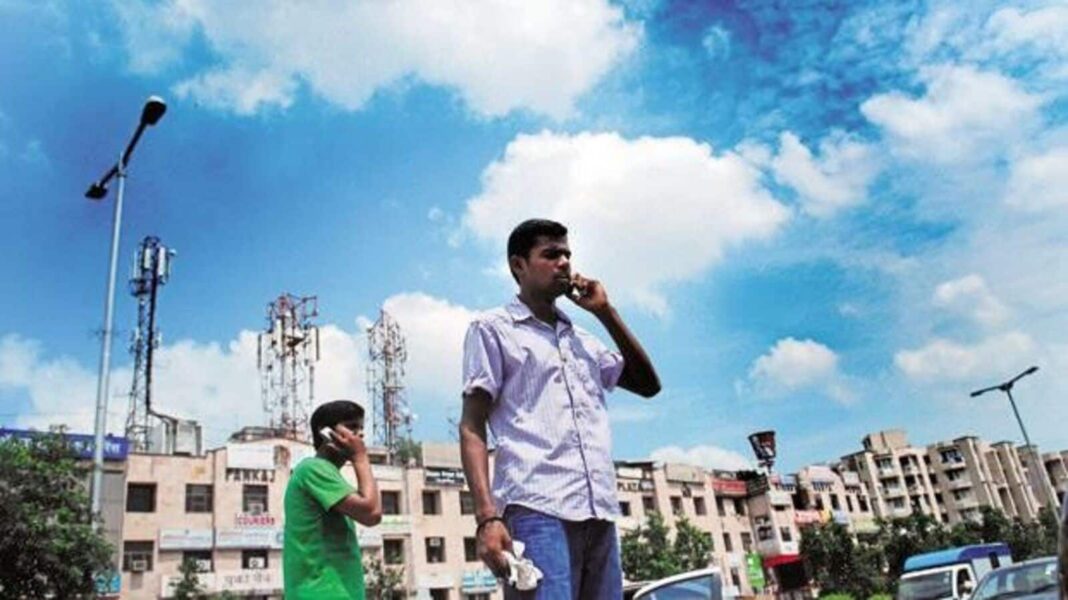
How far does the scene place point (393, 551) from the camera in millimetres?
39844

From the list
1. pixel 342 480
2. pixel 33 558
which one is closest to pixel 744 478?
pixel 33 558

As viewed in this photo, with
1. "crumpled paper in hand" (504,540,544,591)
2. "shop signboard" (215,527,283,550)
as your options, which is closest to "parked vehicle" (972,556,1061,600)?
"crumpled paper in hand" (504,540,544,591)

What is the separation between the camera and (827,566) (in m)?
50.5

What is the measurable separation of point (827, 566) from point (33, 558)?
146 ft

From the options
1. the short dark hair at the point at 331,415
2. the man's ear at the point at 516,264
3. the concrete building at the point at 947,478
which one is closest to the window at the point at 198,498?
the short dark hair at the point at 331,415

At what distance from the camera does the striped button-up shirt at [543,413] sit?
2555 mm

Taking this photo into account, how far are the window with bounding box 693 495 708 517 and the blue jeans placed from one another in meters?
56.8

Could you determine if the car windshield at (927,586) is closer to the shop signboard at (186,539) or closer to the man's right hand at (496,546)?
the man's right hand at (496,546)

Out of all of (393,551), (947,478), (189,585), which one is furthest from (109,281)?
(947,478)

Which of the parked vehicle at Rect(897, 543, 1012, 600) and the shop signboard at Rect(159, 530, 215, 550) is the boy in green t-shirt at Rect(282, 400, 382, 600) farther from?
the shop signboard at Rect(159, 530, 215, 550)

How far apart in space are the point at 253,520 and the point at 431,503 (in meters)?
9.85

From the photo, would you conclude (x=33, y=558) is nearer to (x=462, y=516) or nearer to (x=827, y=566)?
(x=462, y=516)

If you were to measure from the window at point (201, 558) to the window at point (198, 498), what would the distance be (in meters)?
1.74

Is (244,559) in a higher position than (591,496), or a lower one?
higher
